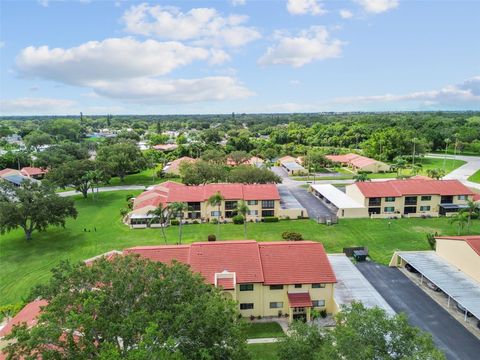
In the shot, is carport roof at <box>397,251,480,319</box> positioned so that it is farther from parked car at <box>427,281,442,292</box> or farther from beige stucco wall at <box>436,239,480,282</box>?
parked car at <box>427,281,442,292</box>

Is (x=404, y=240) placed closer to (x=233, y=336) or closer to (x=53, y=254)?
(x=233, y=336)

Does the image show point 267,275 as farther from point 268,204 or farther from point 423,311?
point 268,204

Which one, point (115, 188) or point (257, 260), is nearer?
point (257, 260)

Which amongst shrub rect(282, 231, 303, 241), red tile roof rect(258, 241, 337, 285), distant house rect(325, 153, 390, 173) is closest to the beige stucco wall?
red tile roof rect(258, 241, 337, 285)

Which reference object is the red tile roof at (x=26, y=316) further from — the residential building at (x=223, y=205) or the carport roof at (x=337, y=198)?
the carport roof at (x=337, y=198)

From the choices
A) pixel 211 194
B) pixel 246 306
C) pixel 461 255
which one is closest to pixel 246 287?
pixel 246 306

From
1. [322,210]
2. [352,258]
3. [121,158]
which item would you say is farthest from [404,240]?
[121,158]

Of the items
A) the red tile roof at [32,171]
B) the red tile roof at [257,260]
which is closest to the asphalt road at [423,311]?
the red tile roof at [257,260]
